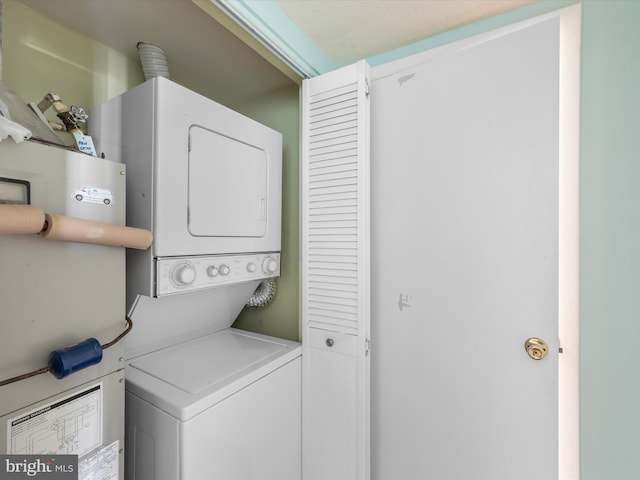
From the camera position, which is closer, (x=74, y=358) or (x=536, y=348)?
(x=74, y=358)

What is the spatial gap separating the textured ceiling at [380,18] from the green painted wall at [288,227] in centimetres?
49

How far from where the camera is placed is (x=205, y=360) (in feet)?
5.42

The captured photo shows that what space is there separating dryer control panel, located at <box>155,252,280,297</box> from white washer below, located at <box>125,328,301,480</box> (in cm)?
46

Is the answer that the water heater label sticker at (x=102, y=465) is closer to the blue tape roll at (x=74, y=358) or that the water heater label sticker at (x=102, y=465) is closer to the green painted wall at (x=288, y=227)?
the blue tape roll at (x=74, y=358)

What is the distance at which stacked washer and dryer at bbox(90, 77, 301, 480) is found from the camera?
50.6 inches

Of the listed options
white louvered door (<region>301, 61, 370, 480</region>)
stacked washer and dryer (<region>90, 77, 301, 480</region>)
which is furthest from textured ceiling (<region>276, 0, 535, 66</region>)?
stacked washer and dryer (<region>90, 77, 301, 480</region>)

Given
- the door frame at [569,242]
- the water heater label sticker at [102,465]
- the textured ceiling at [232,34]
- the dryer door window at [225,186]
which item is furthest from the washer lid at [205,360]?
the textured ceiling at [232,34]

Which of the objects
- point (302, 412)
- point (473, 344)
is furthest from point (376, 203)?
point (302, 412)

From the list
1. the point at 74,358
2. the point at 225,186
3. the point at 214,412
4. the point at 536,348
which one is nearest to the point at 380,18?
the point at 225,186

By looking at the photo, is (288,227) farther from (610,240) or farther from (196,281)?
(610,240)

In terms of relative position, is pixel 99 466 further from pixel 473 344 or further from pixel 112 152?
pixel 473 344

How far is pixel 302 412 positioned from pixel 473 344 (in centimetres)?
114

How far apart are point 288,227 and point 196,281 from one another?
854mm

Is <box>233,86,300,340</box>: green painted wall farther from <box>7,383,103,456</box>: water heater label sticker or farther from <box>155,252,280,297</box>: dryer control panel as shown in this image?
<box>7,383,103,456</box>: water heater label sticker
